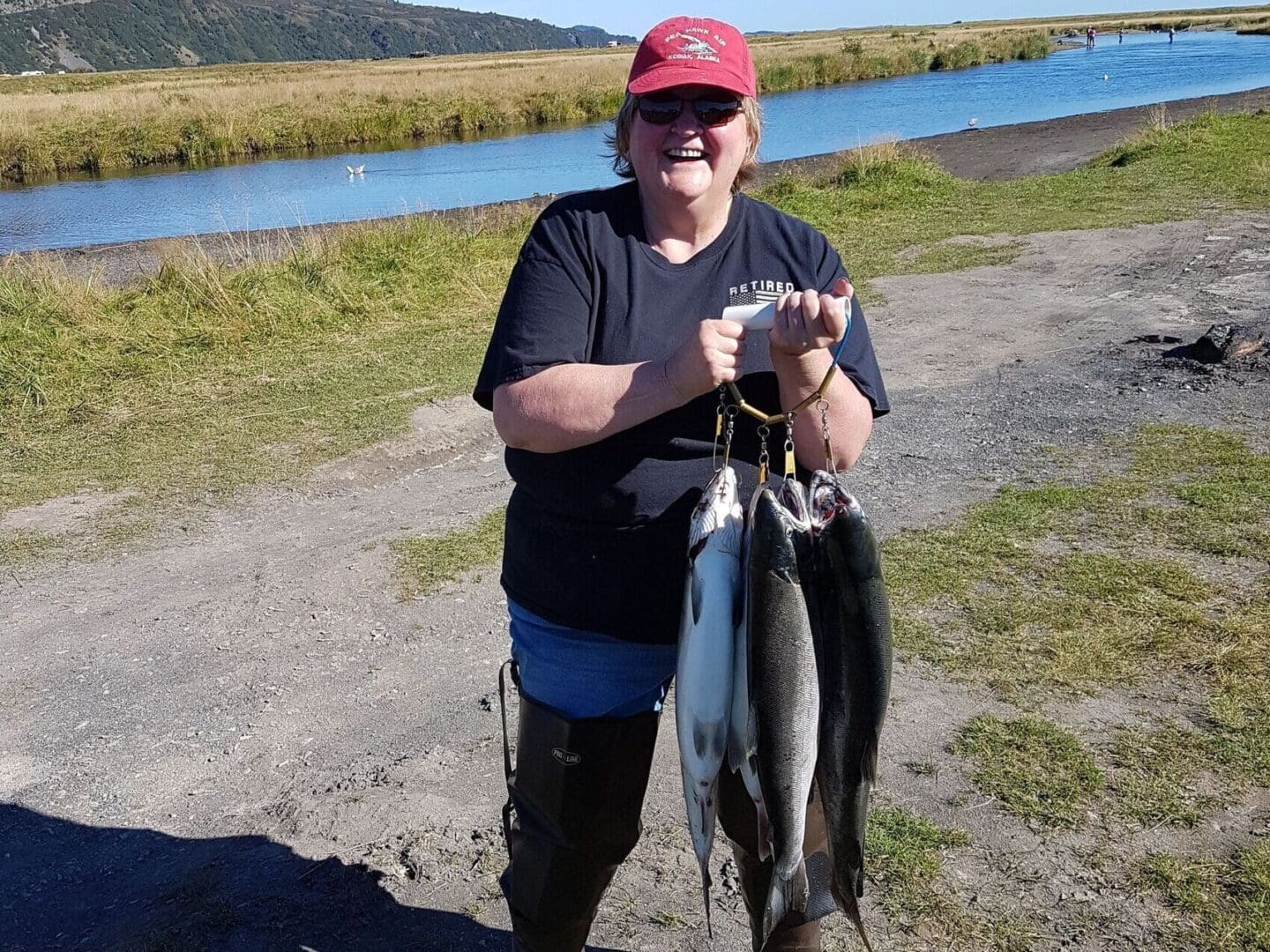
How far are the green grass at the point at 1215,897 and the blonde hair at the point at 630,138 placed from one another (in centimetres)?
209

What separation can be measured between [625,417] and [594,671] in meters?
0.59

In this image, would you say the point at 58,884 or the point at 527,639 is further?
the point at 58,884

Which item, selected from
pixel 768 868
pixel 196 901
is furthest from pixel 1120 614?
pixel 196 901

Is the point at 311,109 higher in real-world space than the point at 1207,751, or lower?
higher

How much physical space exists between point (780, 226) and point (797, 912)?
53.1 inches

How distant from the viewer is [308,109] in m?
40.9

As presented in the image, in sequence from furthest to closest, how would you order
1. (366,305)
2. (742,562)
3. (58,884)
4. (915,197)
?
(915,197), (366,305), (58,884), (742,562)

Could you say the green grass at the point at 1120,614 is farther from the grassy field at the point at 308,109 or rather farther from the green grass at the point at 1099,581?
the grassy field at the point at 308,109

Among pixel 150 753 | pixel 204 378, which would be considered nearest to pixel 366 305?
pixel 204 378

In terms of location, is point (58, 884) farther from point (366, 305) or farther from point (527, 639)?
point (366, 305)

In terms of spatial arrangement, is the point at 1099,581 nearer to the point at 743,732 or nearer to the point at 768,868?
the point at 768,868

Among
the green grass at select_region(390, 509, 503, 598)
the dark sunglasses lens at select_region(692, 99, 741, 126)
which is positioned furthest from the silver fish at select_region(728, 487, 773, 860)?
the green grass at select_region(390, 509, 503, 598)

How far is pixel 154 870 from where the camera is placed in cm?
A: 348

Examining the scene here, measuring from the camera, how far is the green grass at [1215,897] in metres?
2.91
